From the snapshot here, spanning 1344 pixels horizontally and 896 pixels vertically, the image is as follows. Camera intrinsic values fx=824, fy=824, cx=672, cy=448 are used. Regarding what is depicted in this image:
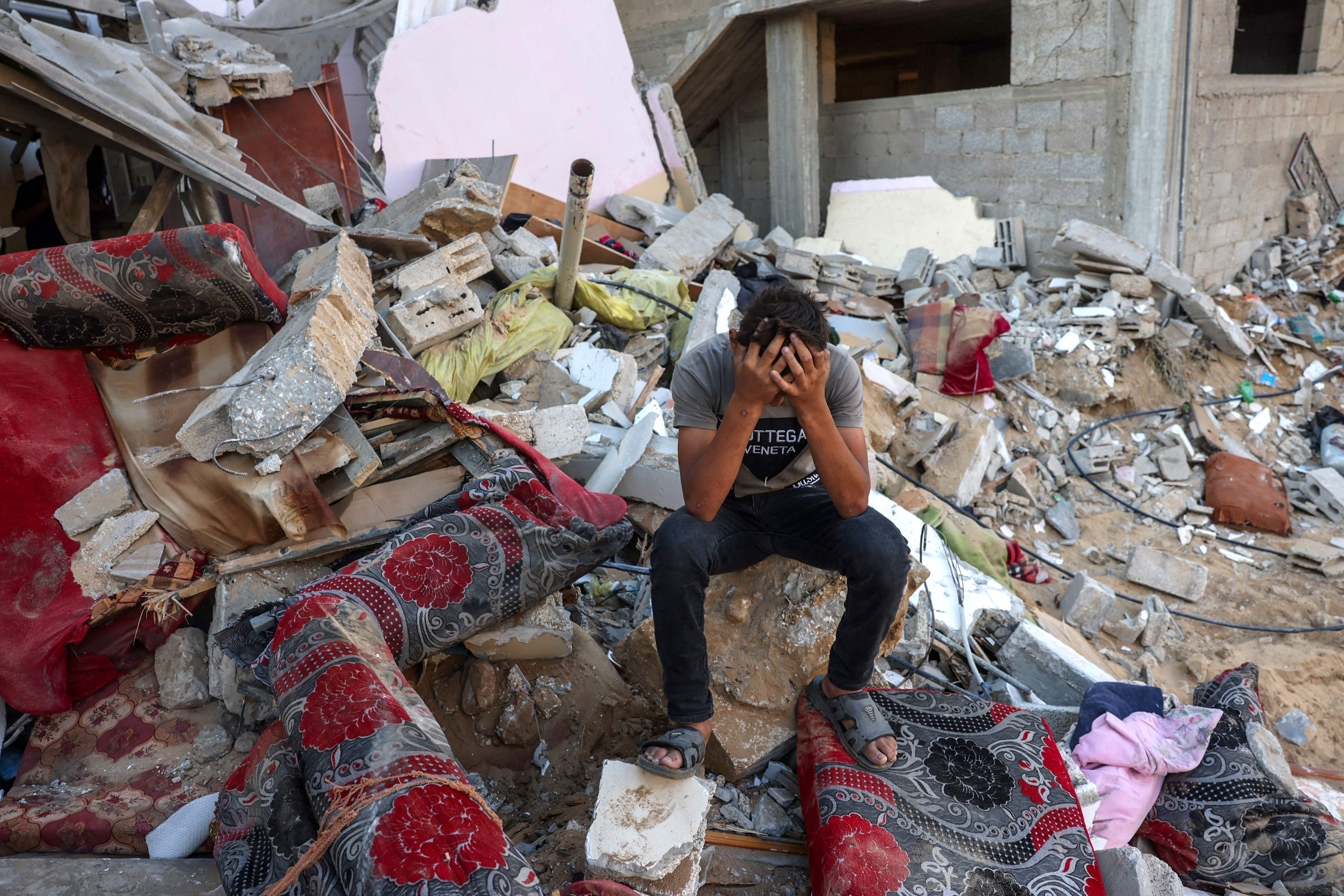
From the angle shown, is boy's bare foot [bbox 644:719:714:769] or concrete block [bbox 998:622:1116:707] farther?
concrete block [bbox 998:622:1116:707]

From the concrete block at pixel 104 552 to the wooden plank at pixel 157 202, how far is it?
3209mm

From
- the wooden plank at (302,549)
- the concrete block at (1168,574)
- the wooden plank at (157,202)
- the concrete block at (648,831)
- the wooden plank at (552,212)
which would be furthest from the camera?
the wooden plank at (552,212)

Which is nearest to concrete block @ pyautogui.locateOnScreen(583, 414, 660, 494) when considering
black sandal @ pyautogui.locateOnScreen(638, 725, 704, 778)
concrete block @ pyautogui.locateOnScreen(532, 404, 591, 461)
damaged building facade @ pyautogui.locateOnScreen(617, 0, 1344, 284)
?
concrete block @ pyautogui.locateOnScreen(532, 404, 591, 461)

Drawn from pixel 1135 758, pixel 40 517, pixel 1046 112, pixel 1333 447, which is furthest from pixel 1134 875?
pixel 1046 112

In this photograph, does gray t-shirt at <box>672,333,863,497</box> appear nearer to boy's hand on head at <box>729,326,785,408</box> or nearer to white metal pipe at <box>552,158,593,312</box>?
boy's hand on head at <box>729,326,785,408</box>

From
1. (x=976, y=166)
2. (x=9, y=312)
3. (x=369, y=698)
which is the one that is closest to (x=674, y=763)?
(x=369, y=698)

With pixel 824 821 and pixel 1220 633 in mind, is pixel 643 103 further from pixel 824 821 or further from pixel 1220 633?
pixel 824 821

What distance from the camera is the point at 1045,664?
364cm

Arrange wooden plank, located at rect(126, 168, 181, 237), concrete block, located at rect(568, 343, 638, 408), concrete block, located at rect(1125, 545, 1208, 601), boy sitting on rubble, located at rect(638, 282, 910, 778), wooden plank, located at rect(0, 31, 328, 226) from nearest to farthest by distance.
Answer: boy sitting on rubble, located at rect(638, 282, 910, 778) → wooden plank, located at rect(0, 31, 328, 226) → concrete block, located at rect(568, 343, 638, 408) → concrete block, located at rect(1125, 545, 1208, 601) → wooden plank, located at rect(126, 168, 181, 237)

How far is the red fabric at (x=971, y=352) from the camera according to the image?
657 cm

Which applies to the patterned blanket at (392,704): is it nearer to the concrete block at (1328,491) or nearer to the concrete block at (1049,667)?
the concrete block at (1049,667)

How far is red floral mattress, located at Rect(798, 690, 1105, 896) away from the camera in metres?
2.30

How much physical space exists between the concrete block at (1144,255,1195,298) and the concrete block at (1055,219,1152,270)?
1.8 inches

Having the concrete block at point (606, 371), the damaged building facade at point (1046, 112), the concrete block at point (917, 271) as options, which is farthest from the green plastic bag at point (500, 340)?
the damaged building facade at point (1046, 112)
